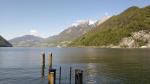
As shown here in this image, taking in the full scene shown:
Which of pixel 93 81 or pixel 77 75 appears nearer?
pixel 77 75

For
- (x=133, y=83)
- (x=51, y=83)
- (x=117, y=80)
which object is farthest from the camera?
(x=117, y=80)

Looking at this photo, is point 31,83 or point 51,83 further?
point 31,83

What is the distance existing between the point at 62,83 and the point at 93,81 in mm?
8098

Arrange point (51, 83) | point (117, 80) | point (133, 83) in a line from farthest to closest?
1. point (117, 80)
2. point (133, 83)
3. point (51, 83)

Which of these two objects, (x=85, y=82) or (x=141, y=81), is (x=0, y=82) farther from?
(x=141, y=81)

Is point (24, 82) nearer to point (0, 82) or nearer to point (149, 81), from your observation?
point (0, 82)

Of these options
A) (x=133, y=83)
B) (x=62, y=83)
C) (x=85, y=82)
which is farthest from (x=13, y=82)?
(x=133, y=83)

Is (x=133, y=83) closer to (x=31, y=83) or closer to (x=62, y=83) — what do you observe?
(x=62, y=83)

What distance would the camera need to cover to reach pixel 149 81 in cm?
6138

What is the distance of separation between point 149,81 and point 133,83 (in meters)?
4.60

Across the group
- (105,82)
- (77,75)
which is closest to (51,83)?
(77,75)

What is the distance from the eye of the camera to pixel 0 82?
61.2 metres

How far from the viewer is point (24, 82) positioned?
61312 millimetres

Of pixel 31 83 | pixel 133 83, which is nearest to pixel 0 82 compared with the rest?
pixel 31 83
